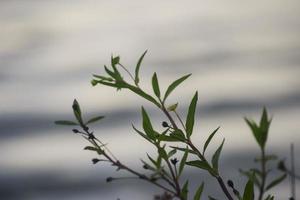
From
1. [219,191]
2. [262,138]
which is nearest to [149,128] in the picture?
[262,138]

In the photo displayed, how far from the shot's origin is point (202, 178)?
134 inches

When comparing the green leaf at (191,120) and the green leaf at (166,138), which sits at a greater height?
the green leaf at (191,120)

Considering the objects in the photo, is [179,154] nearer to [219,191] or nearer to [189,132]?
[219,191]

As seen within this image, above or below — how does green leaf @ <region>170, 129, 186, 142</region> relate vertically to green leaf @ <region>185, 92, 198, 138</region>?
below

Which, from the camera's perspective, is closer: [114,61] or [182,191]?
[182,191]

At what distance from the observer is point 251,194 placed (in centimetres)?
97

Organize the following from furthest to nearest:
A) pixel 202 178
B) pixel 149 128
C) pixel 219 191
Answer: pixel 202 178 < pixel 219 191 < pixel 149 128

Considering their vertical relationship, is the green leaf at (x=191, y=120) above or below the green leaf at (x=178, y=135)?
above

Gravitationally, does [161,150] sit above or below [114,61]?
below

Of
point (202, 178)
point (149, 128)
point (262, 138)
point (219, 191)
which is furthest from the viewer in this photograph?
point (202, 178)

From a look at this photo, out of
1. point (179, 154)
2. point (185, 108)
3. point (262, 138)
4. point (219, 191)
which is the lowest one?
→ point (262, 138)

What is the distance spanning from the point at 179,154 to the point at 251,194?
261 cm

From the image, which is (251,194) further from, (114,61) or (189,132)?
(114,61)

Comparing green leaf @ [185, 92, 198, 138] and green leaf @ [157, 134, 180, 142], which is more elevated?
green leaf @ [185, 92, 198, 138]
